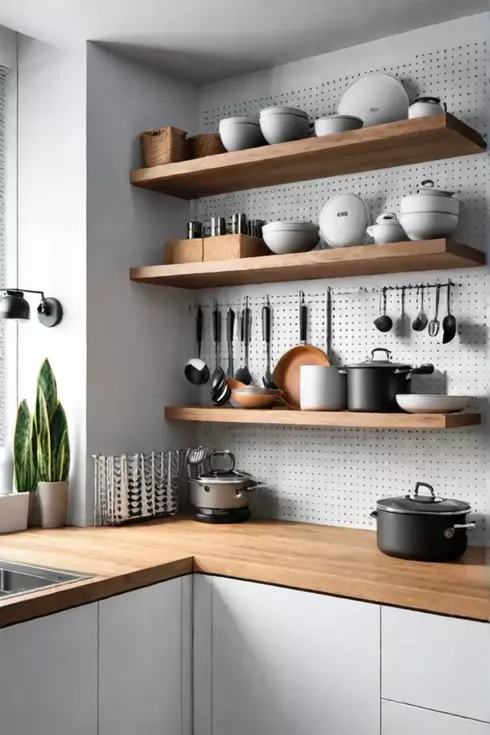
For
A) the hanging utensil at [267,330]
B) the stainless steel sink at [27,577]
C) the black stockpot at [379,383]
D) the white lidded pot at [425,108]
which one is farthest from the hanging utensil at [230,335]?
the stainless steel sink at [27,577]

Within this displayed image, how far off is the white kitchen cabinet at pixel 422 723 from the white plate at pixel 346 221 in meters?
1.45

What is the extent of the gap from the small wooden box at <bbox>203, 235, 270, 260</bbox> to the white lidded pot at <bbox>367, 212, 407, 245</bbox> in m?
0.51

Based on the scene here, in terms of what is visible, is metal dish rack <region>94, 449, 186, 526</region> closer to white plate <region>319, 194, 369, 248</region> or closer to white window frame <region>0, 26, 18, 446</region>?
white window frame <region>0, 26, 18, 446</region>

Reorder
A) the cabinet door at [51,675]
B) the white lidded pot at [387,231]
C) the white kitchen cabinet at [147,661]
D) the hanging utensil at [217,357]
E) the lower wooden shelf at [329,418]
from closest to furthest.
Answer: the cabinet door at [51,675], the white kitchen cabinet at [147,661], the lower wooden shelf at [329,418], the white lidded pot at [387,231], the hanging utensil at [217,357]

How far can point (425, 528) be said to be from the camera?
242cm

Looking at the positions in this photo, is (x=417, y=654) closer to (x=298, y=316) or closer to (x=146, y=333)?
(x=298, y=316)

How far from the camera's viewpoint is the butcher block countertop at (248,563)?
83.0 inches

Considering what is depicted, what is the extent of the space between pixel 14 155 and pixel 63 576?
172 cm

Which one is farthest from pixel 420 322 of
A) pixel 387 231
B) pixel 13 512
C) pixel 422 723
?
pixel 13 512

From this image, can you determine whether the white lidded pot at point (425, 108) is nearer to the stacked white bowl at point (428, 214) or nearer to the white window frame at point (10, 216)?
the stacked white bowl at point (428, 214)

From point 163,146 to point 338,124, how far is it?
71cm

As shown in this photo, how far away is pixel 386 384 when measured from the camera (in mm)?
2732

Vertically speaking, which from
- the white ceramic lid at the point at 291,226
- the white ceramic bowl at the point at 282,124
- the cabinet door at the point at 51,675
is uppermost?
the white ceramic bowl at the point at 282,124

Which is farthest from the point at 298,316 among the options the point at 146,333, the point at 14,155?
the point at 14,155
